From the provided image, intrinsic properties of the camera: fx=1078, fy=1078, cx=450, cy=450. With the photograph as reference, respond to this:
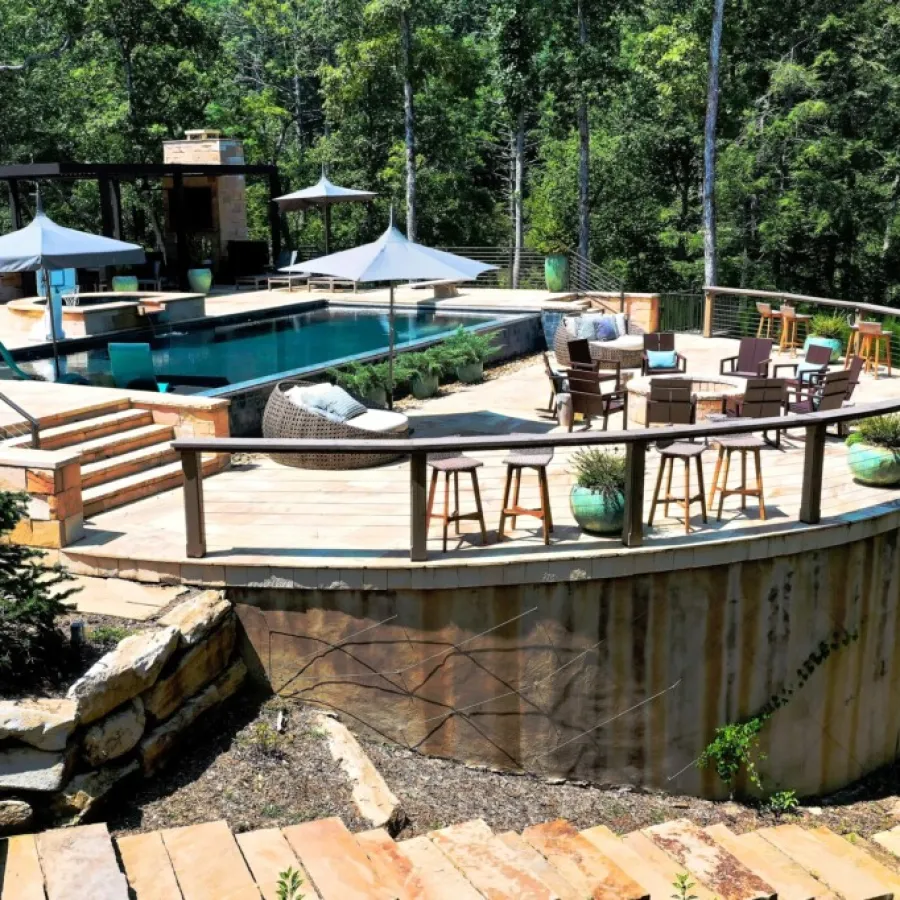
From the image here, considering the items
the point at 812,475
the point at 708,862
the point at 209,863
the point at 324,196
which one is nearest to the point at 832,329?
the point at 812,475

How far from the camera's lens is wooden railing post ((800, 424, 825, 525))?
6.71 meters

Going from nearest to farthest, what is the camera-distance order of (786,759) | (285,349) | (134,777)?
(134,777), (786,759), (285,349)

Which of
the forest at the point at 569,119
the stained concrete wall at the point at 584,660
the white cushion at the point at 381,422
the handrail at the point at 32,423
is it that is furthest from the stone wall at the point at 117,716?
the forest at the point at 569,119

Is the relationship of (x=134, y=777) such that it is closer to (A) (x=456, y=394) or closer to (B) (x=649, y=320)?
(A) (x=456, y=394)

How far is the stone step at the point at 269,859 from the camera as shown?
4.10 m

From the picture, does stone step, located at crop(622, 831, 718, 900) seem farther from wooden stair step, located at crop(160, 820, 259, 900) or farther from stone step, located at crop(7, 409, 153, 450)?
stone step, located at crop(7, 409, 153, 450)

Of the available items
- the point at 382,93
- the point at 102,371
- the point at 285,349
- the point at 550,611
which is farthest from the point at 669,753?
the point at 382,93

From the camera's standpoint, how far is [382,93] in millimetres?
30156

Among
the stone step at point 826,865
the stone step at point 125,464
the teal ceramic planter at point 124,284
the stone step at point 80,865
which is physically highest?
the teal ceramic planter at point 124,284

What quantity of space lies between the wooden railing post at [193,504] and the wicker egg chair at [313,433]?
94.2 inches

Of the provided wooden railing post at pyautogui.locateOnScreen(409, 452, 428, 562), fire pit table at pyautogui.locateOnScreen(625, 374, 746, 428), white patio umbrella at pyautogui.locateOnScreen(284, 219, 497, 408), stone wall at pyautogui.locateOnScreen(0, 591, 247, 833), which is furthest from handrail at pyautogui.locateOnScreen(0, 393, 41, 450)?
fire pit table at pyautogui.locateOnScreen(625, 374, 746, 428)

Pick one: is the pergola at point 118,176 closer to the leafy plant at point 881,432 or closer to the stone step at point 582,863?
the leafy plant at point 881,432

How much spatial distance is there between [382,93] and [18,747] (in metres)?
27.9

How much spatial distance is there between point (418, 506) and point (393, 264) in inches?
172
